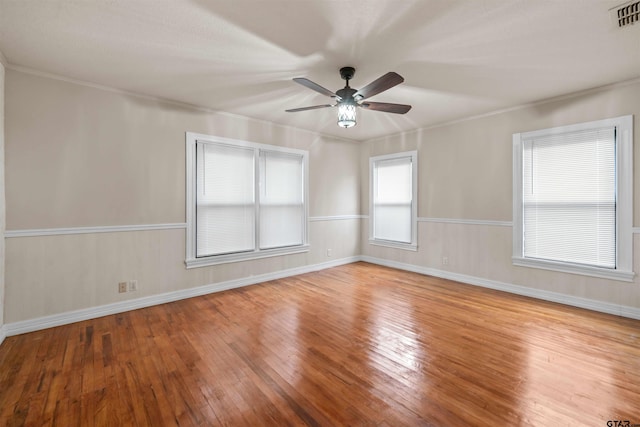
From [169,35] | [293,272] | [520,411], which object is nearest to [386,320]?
[520,411]

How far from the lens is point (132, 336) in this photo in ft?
9.01

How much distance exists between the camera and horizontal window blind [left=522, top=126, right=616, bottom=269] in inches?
129

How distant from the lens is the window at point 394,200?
205 inches

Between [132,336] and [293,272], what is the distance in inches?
103

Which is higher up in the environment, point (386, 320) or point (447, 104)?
point (447, 104)

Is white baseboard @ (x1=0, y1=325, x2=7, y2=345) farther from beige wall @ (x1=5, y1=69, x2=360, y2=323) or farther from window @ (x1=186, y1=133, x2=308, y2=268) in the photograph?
window @ (x1=186, y1=133, x2=308, y2=268)

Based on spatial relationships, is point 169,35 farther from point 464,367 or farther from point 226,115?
point 464,367

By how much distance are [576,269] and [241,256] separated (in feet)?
14.5

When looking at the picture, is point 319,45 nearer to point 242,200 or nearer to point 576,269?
point 242,200

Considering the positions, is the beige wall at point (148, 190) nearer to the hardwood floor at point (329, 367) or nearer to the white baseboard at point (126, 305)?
the white baseboard at point (126, 305)

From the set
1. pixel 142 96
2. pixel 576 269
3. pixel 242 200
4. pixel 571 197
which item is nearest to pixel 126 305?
pixel 242 200

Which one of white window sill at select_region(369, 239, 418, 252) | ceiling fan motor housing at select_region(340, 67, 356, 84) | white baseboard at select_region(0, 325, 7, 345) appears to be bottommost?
white baseboard at select_region(0, 325, 7, 345)

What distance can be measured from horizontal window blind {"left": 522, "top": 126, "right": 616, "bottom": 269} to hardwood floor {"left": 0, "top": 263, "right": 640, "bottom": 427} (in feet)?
2.40

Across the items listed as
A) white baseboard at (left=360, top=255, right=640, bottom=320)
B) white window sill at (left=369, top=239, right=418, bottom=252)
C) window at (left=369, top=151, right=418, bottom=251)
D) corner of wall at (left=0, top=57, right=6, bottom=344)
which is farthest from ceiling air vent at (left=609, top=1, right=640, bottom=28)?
corner of wall at (left=0, top=57, right=6, bottom=344)
